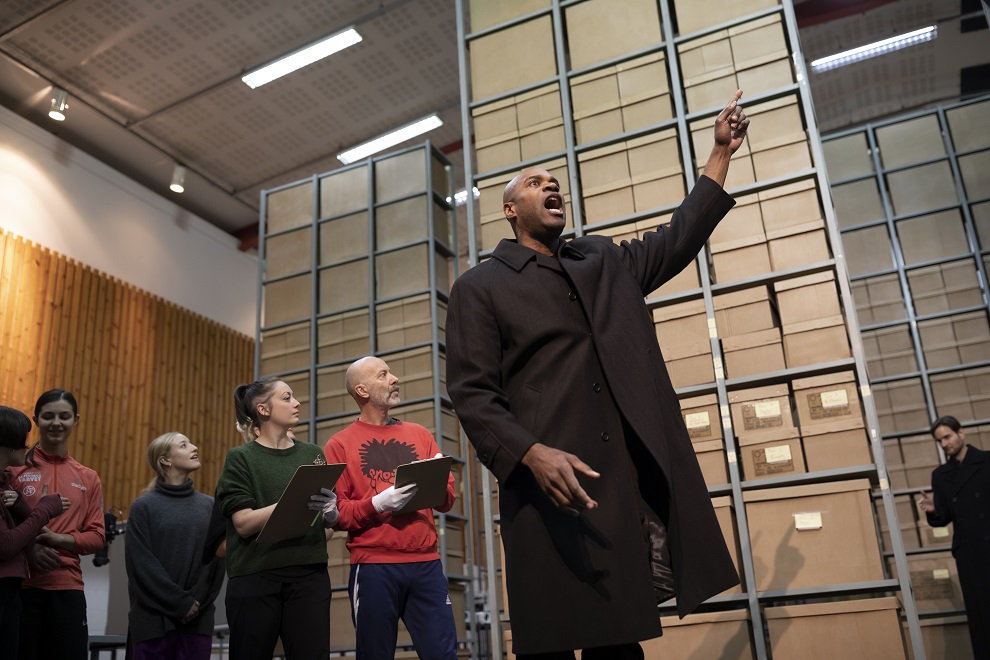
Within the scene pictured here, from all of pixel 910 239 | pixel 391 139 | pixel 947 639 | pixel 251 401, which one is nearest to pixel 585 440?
pixel 251 401

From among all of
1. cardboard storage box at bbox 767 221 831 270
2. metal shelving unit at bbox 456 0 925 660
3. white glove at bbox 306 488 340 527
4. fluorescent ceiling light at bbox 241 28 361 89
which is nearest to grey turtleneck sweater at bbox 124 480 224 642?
white glove at bbox 306 488 340 527

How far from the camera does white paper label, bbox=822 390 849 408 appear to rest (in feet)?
13.1

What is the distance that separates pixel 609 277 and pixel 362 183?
6251 mm

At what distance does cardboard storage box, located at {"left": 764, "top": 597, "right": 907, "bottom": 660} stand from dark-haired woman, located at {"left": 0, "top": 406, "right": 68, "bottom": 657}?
3032 mm

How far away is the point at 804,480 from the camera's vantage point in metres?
4.00

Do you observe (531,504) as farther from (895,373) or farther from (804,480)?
(895,373)

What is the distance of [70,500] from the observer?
145 inches

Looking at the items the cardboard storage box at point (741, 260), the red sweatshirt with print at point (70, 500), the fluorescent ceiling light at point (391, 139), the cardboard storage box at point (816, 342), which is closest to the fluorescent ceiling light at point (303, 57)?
the fluorescent ceiling light at point (391, 139)

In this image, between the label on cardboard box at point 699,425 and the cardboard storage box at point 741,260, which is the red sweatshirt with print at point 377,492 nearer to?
the label on cardboard box at point 699,425

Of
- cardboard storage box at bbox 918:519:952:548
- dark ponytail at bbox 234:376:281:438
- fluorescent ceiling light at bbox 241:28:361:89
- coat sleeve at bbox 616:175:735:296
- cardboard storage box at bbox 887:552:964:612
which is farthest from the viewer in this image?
fluorescent ceiling light at bbox 241:28:361:89

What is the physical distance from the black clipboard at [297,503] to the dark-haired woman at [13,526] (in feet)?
2.96

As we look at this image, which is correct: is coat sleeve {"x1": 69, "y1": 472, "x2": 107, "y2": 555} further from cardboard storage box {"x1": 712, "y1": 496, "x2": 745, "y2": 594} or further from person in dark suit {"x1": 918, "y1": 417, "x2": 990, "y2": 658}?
person in dark suit {"x1": 918, "y1": 417, "x2": 990, "y2": 658}

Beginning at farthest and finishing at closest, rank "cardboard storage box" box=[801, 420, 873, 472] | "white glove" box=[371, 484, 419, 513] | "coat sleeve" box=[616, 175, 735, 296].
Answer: "cardboard storage box" box=[801, 420, 873, 472], "white glove" box=[371, 484, 419, 513], "coat sleeve" box=[616, 175, 735, 296]

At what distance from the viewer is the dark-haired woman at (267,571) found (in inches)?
115
